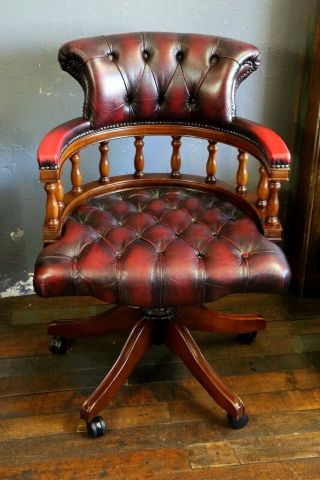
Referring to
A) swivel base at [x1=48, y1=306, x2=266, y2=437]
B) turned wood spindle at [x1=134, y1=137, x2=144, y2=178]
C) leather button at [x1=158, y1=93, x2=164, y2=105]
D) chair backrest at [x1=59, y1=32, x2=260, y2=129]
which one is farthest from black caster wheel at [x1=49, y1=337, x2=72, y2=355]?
leather button at [x1=158, y1=93, x2=164, y2=105]

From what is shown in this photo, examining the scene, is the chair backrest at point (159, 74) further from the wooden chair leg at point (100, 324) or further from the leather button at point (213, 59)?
the wooden chair leg at point (100, 324)

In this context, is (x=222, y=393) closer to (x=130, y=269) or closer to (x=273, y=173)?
(x=130, y=269)

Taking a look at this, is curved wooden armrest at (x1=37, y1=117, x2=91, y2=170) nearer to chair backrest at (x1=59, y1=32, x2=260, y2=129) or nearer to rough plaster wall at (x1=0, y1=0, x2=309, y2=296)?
chair backrest at (x1=59, y1=32, x2=260, y2=129)

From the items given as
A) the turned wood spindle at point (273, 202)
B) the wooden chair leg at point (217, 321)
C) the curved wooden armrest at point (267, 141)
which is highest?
the curved wooden armrest at point (267, 141)

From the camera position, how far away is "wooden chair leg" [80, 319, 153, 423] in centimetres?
141

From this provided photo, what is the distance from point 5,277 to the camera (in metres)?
1.99

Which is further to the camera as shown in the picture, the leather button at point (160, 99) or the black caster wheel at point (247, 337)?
the black caster wheel at point (247, 337)

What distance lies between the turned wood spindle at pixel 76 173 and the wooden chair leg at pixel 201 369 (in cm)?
48

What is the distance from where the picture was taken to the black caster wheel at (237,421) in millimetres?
1438

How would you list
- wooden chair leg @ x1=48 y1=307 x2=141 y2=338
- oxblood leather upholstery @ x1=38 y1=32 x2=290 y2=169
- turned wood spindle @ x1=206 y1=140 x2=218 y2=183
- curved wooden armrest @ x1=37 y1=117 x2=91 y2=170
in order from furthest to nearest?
wooden chair leg @ x1=48 y1=307 x2=141 y2=338 → turned wood spindle @ x1=206 y1=140 x2=218 y2=183 → oxblood leather upholstery @ x1=38 y1=32 x2=290 y2=169 → curved wooden armrest @ x1=37 y1=117 x2=91 y2=170

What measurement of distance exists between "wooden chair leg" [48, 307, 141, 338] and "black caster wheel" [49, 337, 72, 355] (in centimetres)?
2

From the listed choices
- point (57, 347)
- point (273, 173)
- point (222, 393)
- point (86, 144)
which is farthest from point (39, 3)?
point (222, 393)

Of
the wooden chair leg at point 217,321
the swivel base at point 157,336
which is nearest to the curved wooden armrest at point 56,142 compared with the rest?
the swivel base at point 157,336

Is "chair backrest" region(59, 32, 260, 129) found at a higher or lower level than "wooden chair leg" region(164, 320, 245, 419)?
higher
